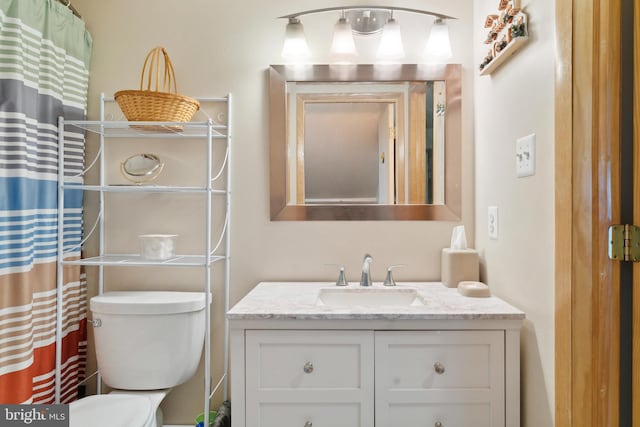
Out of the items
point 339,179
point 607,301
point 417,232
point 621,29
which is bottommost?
point 607,301

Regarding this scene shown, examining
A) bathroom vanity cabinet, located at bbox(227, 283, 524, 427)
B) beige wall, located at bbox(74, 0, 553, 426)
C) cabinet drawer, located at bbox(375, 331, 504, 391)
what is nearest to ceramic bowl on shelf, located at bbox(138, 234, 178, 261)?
beige wall, located at bbox(74, 0, 553, 426)

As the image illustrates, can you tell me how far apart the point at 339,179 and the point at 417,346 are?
2.76ft

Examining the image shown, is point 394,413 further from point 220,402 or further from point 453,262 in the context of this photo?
point 220,402

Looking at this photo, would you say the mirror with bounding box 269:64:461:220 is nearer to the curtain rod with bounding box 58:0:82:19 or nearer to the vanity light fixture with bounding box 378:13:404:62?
the vanity light fixture with bounding box 378:13:404:62

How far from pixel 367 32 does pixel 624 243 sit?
1357 millimetres

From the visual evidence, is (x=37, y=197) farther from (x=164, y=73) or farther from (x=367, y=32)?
(x=367, y=32)

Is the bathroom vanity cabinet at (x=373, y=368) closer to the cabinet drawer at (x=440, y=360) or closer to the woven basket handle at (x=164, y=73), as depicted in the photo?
the cabinet drawer at (x=440, y=360)

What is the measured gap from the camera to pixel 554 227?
113cm

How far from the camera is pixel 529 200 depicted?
4.24 ft

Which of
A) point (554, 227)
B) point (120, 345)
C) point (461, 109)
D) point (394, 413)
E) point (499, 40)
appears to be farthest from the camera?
point (461, 109)

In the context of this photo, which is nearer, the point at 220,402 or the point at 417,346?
the point at 417,346

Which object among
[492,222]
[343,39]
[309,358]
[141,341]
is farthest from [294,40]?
[141,341]

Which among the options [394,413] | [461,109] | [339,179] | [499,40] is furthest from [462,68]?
[394,413]

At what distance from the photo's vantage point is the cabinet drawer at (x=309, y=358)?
4.26 feet
